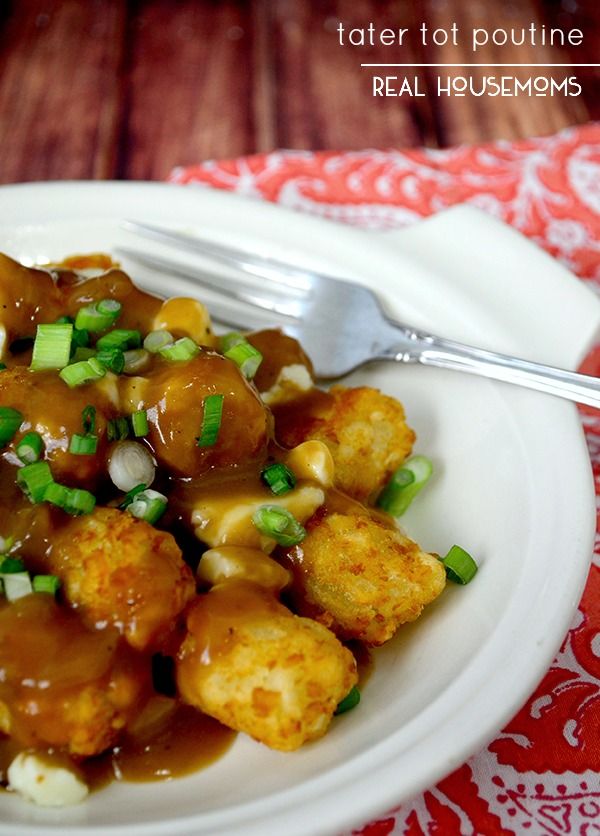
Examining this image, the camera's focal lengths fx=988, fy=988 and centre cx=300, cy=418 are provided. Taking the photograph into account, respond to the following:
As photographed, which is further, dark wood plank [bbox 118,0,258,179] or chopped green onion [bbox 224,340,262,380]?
dark wood plank [bbox 118,0,258,179]

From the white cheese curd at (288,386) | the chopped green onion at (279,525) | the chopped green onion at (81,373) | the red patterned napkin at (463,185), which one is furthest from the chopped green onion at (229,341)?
the red patterned napkin at (463,185)

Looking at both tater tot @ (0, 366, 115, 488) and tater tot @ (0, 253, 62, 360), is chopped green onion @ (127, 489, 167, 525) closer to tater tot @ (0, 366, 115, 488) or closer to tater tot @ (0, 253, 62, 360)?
tater tot @ (0, 366, 115, 488)

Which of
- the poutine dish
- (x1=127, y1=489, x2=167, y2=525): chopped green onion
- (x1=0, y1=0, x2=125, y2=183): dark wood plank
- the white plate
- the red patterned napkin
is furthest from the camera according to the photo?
(x1=0, y1=0, x2=125, y2=183): dark wood plank

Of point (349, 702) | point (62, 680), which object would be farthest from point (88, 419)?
Result: point (349, 702)

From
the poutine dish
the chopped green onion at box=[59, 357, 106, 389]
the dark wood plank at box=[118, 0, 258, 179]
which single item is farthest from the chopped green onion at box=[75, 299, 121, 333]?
the dark wood plank at box=[118, 0, 258, 179]

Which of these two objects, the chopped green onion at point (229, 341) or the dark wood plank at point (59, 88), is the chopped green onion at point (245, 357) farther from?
the dark wood plank at point (59, 88)

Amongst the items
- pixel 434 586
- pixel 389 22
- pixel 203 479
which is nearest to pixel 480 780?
pixel 434 586

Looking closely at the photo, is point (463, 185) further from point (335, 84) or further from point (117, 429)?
point (117, 429)
